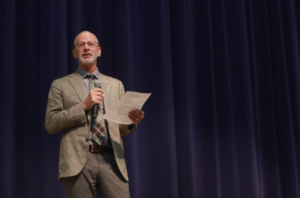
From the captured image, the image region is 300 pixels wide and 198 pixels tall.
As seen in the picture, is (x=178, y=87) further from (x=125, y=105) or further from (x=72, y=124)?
(x=72, y=124)

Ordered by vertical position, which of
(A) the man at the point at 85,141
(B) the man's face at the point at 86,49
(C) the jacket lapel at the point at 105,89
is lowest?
(A) the man at the point at 85,141

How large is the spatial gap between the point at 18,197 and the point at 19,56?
1.26m

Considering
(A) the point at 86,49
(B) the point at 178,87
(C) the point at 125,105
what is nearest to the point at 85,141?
(C) the point at 125,105

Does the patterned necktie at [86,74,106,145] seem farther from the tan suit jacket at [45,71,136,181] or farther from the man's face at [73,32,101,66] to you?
the man's face at [73,32,101,66]

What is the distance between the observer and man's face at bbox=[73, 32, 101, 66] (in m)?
1.99

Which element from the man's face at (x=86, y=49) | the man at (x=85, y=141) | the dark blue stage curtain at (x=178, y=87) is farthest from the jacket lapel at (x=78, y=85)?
the dark blue stage curtain at (x=178, y=87)

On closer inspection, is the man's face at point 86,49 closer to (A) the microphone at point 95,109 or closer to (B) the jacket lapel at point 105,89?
(B) the jacket lapel at point 105,89

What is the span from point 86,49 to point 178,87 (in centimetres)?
139

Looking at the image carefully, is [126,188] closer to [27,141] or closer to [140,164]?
[140,164]

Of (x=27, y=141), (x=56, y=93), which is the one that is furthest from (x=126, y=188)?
(x=27, y=141)

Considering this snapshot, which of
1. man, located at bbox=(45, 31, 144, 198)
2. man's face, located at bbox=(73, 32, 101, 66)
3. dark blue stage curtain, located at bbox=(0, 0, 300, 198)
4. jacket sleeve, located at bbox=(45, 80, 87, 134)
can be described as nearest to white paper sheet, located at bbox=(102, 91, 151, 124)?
man, located at bbox=(45, 31, 144, 198)

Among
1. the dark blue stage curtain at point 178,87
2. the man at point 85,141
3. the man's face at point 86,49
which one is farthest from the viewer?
the dark blue stage curtain at point 178,87

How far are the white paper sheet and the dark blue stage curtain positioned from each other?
1144 mm

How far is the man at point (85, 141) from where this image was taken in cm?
170
